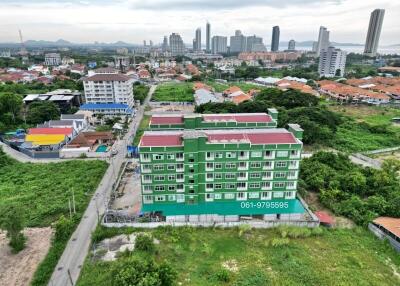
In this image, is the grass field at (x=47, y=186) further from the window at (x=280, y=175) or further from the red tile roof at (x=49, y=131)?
the window at (x=280, y=175)

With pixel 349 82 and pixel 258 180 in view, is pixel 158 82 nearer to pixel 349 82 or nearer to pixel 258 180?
pixel 349 82

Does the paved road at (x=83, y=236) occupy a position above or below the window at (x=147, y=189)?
below

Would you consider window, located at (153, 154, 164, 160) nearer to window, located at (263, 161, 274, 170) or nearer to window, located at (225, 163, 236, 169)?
window, located at (225, 163, 236, 169)

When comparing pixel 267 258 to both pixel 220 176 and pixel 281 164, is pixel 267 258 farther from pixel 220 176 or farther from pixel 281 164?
Result: pixel 281 164

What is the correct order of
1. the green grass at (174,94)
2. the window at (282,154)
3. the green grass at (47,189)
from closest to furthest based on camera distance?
the green grass at (47,189)
the window at (282,154)
the green grass at (174,94)

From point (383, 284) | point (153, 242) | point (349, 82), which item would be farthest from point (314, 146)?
point (349, 82)

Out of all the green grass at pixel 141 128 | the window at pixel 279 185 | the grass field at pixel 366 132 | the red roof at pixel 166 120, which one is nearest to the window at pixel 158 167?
the red roof at pixel 166 120
